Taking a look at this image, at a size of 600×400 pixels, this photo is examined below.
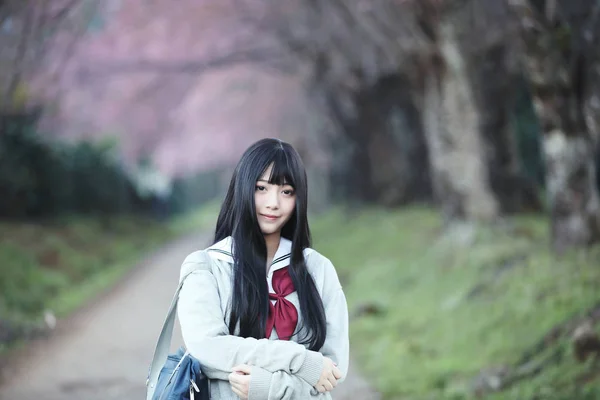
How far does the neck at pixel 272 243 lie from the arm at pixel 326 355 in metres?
A: 0.17

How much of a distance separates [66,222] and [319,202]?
942cm

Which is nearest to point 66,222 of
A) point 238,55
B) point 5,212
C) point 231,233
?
point 5,212

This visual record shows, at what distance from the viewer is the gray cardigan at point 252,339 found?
8.00ft

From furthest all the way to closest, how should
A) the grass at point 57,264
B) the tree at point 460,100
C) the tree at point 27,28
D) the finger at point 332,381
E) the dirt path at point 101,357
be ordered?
1. the grass at point 57,264
2. the tree at point 460,100
3. the tree at point 27,28
4. the dirt path at point 101,357
5. the finger at point 332,381

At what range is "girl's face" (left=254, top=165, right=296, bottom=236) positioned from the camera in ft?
8.73

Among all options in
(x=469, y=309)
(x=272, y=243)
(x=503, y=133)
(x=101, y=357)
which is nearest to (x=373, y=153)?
(x=503, y=133)

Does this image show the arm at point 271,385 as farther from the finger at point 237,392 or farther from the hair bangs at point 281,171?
the hair bangs at point 281,171

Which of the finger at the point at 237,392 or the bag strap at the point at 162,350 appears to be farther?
the bag strap at the point at 162,350

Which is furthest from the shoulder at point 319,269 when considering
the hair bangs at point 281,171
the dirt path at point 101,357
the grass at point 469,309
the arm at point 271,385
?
the dirt path at point 101,357

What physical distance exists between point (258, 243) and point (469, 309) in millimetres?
6138

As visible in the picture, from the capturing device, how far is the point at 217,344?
97.8 inches

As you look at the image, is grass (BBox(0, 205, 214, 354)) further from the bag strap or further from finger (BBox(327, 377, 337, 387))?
finger (BBox(327, 377, 337, 387))

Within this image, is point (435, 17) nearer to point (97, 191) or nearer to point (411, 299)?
point (411, 299)

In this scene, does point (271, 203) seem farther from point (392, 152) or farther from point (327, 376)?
point (392, 152)
